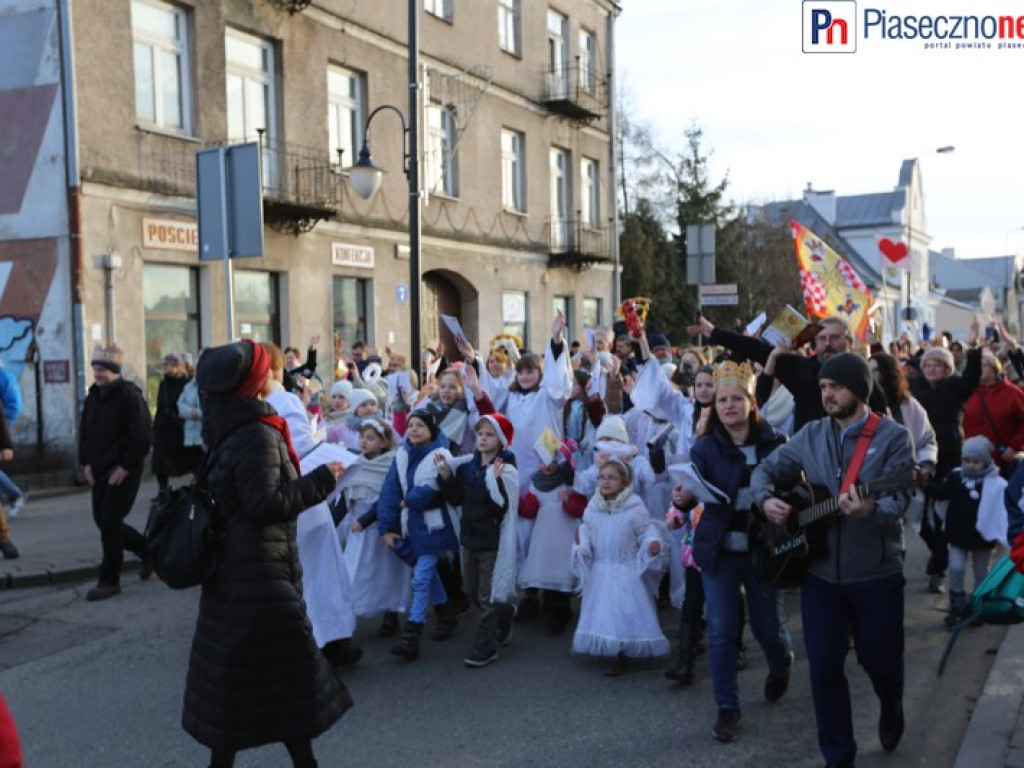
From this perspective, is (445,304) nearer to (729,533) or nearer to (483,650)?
(483,650)

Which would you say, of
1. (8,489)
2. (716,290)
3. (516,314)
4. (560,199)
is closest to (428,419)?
(8,489)

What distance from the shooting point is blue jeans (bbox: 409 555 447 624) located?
20.8 feet

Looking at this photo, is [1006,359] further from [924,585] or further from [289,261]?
[289,261]

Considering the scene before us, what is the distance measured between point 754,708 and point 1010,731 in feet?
3.99

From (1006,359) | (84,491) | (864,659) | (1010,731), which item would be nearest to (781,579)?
(864,659)

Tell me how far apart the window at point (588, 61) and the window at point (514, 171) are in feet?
10.9

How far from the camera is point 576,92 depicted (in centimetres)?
2591

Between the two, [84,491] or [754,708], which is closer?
[754,708]

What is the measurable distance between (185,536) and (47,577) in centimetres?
555

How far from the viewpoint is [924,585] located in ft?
25.7

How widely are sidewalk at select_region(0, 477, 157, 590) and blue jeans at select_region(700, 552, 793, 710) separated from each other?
6.03 meters

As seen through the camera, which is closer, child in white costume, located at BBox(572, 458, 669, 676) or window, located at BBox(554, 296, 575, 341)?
child in white costume, located at BBox(572, 458, 669, 676)

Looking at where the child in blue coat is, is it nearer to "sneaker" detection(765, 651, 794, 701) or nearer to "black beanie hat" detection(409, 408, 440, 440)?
"black beanie hat" detection(409, 408, 440, 440)

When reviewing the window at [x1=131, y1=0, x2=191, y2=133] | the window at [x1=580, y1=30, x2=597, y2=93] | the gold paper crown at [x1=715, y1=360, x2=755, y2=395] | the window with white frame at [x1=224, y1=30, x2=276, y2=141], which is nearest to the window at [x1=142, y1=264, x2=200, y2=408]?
the window at [x1=131, y1=0, x2=191, y2=133]
